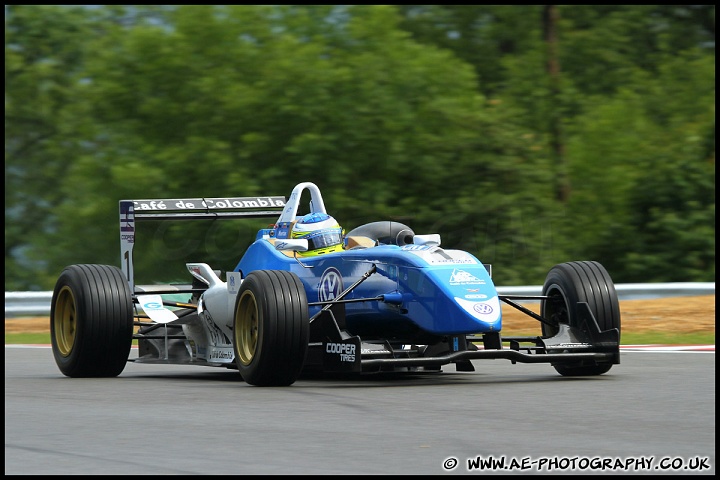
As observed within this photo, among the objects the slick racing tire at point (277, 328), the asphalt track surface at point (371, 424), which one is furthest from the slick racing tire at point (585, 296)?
the slick racing tire at point (277, 328)

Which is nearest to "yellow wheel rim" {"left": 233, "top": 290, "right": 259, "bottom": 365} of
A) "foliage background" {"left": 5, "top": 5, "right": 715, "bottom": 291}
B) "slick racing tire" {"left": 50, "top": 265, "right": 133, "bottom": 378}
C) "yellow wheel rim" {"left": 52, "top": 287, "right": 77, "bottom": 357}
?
"slick racing tire" {"left": 50, "top": 265, "right": 133, "bottom": 378}

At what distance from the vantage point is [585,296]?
11.1 meters

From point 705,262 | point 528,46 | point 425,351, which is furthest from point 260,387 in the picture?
point 528,46

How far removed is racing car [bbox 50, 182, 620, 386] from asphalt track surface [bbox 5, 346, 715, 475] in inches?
10.4

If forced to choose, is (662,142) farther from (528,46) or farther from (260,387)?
(260,387)

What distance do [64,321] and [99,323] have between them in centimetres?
89

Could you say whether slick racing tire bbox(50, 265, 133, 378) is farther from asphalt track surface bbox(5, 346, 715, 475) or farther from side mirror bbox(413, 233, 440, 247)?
side mirror bbox(413, 233, 440, 247)

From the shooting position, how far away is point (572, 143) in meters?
31.7

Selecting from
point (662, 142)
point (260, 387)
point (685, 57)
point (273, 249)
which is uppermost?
point (685, 57)

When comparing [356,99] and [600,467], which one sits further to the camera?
[356,99]

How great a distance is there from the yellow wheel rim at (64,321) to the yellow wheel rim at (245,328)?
217 centimetres

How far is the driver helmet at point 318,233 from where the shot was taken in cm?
1208

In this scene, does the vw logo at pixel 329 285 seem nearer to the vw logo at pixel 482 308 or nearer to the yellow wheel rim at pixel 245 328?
the yellow wheel rim at pixel 245 328

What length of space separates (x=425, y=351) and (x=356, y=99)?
17.6 metres
